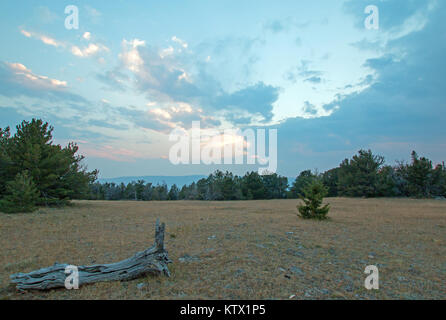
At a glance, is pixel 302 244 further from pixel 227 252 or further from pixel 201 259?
pixel 201 259

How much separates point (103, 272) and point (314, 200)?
37.9 ft

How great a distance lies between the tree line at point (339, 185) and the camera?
35.8m

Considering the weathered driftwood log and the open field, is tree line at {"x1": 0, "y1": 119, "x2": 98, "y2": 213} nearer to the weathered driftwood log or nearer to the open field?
the open field

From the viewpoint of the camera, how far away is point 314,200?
13031 millimetres

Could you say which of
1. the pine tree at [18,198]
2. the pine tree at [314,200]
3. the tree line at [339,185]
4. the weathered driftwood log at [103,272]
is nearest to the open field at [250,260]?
the weathered driftwood log at [103,272]

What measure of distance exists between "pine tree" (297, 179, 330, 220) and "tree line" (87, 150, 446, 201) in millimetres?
9075

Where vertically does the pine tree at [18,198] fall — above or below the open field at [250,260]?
above

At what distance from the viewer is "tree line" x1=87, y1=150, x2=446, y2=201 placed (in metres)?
35.8

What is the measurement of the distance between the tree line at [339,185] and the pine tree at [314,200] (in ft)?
29.8

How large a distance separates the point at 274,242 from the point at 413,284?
11.7 feet

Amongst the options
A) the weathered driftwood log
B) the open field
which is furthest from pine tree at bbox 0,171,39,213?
the weathered driftwood log

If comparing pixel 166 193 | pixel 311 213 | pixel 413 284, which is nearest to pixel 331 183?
pixel 166 193

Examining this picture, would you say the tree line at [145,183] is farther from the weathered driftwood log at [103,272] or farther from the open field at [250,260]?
the weathered driftwood log at [103,272]
